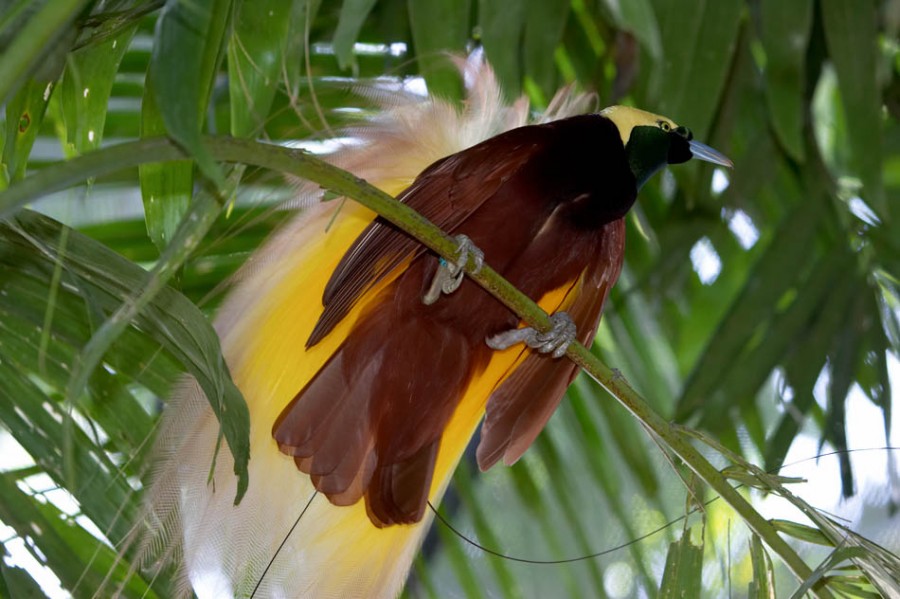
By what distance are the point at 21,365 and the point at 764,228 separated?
149cm

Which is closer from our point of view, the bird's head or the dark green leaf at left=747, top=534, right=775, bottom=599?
the dark green leaf at left=747, top=534, right=775, bottom=599

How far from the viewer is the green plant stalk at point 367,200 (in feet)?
1.91

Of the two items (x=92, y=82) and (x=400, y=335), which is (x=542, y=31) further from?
(x=92, y=82)

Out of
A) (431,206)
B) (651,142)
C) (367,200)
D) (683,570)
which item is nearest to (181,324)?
(367,200)

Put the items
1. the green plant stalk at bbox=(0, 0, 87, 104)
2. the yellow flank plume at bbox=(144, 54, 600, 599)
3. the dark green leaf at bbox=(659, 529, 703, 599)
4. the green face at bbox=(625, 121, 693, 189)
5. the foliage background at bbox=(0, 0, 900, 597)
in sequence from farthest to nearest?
1. the green face at bbox=(625, 121, 693, 189)
2. the yellow flank plume at bbox=(144, 54, 600, 599)
3. the dark green leaf at bbox=(659, 529, 703, 599)
4. the foliage background at bbox=(0, 0, 900, 597)
5. the green plant stalk at bbox=(0, 0, 87, 104)

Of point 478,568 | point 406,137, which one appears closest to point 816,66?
point 406,137

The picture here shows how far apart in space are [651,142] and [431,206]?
414 mm

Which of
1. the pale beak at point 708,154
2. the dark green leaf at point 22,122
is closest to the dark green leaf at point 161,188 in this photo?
the dark green leaf at point 22,122

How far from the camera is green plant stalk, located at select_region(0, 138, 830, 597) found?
0.58m

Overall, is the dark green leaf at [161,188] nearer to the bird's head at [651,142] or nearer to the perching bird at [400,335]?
the perching bird at [400,335]

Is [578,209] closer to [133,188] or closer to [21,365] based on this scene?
[133,188]

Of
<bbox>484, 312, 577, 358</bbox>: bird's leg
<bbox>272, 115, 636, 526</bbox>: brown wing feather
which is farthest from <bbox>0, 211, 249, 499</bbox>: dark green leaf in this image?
<bbox>484, 312, 577, 358</bbox>: bird's leg

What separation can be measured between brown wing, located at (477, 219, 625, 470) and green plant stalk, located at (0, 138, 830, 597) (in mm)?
432

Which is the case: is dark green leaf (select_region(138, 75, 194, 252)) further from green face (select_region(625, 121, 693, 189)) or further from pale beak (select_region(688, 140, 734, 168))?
pale beak (select_region(688, 140, 734, 168))
